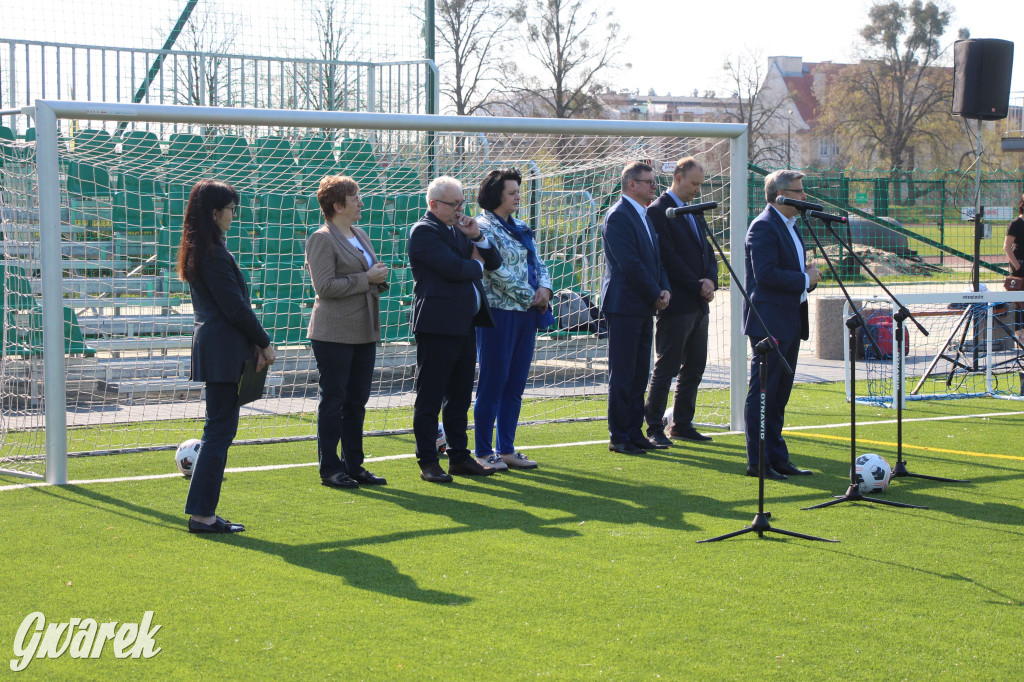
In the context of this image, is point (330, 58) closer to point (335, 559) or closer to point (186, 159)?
point (186, 159)

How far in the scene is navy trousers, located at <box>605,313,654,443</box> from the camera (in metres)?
7.46

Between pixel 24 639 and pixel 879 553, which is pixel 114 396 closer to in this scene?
pixel 24 639

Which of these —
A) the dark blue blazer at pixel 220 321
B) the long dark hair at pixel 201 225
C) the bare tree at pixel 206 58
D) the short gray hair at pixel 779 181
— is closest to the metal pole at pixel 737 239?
the short gray hair at pixel 779 181

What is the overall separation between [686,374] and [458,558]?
3.67 metres

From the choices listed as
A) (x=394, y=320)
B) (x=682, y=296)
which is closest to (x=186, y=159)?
(x=394, y=320)

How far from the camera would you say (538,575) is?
14.9 feet

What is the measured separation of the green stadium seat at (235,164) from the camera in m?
10.5

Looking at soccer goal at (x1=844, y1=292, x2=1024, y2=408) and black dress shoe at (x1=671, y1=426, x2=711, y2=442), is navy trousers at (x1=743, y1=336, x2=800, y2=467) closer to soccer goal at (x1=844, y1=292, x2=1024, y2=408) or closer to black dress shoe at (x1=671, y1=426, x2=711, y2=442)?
black dress shoe at (x1=671, y1=426, x2=711, y2=442)

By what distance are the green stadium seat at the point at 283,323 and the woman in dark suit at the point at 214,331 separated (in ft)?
17.7

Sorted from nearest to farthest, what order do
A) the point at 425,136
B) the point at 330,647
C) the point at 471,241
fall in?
the point at 330,647 < the point at 471,241 < the point at 425,136

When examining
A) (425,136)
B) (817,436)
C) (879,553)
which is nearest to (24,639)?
(879,553)

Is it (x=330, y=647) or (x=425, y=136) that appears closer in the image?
(x=330, y=647)

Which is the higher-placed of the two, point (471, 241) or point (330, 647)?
point (471, 241)

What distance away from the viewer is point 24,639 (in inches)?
150
